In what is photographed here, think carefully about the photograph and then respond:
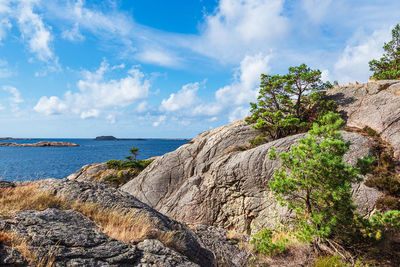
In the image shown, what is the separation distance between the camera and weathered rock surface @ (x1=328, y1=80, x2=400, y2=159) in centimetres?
1717

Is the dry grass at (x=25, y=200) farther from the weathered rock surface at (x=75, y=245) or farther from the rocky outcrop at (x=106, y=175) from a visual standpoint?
the rocky outcrop at (x=106, y=175)

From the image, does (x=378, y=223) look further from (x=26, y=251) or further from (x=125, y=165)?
(x=125, y=165)

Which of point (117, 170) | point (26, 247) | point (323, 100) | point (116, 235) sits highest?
point (323, 100)

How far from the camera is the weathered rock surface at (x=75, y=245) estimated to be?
15.6ft

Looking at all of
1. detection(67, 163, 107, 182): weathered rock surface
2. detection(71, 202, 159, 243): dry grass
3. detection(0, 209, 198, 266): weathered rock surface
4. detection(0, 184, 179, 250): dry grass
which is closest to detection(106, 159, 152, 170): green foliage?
detection(67, 163, 107, 182): weathered rock surface

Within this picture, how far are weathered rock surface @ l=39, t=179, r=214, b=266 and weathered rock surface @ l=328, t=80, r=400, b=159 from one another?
15876mm

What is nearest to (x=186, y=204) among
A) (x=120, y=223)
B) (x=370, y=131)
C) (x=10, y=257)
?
(x=120, y=223)

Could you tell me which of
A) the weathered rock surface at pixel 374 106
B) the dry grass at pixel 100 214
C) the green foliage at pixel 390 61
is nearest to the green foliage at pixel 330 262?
the dry grass at pixel 100 214

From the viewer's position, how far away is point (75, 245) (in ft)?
16.8

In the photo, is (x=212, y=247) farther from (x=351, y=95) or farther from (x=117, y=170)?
(x=117, y=170)

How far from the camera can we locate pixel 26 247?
15.0 feet

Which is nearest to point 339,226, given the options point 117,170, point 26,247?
point 26,247

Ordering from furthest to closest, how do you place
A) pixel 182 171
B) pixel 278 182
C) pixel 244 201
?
pixel 182 171 < pixel 244 201 < pixel 278 182

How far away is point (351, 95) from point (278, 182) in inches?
867
